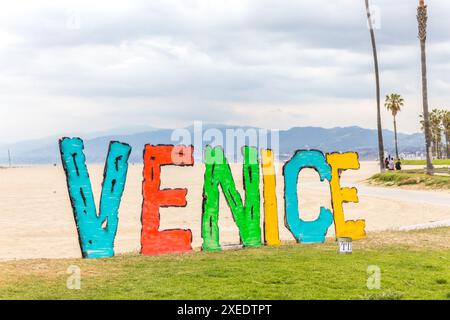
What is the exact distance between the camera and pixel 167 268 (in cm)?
1439

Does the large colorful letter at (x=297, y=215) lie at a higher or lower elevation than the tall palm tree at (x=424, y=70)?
lower

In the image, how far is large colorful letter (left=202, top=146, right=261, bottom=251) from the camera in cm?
1716

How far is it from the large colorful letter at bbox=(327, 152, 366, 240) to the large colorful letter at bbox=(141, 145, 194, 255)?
16.3ft

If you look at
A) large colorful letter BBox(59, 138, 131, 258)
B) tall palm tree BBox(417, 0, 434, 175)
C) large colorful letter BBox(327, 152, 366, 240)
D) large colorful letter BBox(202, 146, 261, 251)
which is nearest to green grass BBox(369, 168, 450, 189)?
tall palm tree BBox(417, 0, 434, 175)

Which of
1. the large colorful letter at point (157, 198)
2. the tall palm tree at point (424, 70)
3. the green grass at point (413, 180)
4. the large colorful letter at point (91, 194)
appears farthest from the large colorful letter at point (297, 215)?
the tall palm tree at point (424, 70)

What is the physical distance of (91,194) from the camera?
15836mm

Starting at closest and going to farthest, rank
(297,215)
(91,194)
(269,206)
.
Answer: (91,194) < (269,206) < (297,215)

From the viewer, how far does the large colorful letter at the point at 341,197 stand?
1909cm

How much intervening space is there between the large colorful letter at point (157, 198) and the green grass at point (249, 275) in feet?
2.10

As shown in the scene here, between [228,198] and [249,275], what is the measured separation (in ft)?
14.0

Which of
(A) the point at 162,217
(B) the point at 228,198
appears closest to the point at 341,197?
(B) the point at 228,198

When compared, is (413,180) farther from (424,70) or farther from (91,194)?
(91,194)

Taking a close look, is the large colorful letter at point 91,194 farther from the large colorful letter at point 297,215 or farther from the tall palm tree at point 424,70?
the tall palm tree at point 424,70
